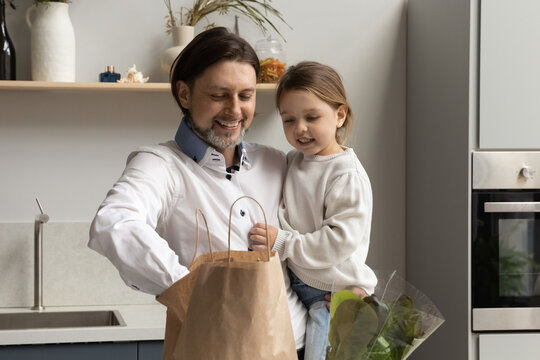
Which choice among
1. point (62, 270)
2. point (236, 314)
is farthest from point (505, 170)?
point (236, 314)

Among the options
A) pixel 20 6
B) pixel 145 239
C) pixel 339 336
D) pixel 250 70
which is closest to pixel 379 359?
pixel 339 336

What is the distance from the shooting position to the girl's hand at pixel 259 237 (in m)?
1.58

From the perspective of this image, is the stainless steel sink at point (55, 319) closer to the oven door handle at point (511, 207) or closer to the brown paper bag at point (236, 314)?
the oven door handle at point (511, 207)

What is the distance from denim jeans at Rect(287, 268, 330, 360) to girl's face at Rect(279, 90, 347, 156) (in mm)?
308

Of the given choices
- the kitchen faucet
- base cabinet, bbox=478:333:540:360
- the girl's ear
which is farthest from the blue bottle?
base cabinet, bbox=478:333:540:360

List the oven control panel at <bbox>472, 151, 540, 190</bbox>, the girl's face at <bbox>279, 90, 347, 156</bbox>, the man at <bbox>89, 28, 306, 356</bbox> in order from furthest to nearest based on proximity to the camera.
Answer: the oven control panel at <bbox>472, 151, 540, 190</bbox>
the girl's face at <bbox>279, 90, 347, 156</bbox>
the man at <bbox>89, 28, 306, 356</bbox>

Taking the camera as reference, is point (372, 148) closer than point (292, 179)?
Result: No

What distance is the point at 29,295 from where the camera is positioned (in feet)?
9.46

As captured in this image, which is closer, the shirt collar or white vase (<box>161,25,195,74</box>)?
the shirt collar

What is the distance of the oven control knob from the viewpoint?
102 inches

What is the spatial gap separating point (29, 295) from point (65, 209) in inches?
14.0

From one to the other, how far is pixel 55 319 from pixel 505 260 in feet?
5.42

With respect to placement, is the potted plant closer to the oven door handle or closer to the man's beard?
the oven door handle

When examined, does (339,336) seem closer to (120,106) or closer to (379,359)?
(379,359)
